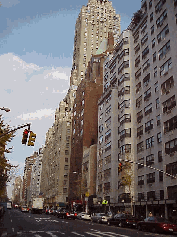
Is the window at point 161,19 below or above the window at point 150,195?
above

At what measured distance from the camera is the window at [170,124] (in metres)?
41.2

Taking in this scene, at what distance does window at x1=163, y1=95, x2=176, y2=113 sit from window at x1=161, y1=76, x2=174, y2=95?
1674 mm

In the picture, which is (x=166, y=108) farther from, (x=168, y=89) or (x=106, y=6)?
(x=106, y=6)

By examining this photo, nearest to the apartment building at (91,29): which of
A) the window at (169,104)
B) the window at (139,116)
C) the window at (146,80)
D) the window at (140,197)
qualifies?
the window at (146,80)

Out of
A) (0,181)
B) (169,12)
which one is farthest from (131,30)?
(0,181)

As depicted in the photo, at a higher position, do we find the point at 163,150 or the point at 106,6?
the point at 106,6

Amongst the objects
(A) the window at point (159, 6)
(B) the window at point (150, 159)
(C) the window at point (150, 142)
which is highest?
(A) the window at point (159, 6)

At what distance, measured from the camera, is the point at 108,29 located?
145m

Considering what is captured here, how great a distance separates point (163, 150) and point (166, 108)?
7.02 meters

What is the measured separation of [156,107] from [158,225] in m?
26.5

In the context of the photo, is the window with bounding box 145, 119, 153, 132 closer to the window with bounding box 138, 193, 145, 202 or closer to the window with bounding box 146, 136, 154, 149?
the window with bounding box 146, 136, 154, 149

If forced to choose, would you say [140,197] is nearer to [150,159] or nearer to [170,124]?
[150,159]

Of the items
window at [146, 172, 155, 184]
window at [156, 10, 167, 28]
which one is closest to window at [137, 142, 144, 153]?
window at [146, 172, 155, 184]

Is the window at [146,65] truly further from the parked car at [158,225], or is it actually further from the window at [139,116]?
the parked car at [158,225]
